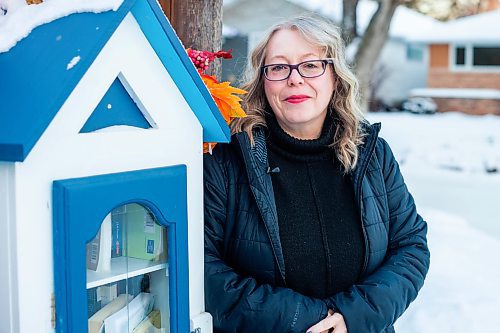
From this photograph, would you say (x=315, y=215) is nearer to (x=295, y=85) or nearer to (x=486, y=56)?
(x=295, y=85)

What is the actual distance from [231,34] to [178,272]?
14.7 metres

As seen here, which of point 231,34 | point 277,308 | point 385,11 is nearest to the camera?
point 277,308

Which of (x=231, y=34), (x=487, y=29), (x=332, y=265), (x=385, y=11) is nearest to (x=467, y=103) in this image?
(x=487, y=29)

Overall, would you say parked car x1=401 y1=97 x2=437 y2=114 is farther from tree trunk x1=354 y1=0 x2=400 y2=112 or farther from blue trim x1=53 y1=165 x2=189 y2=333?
blue trim x1=53 y1=165 x2=189 y2=333

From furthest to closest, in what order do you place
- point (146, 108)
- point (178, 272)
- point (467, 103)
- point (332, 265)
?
point (467, 103) → point (332, 265) → point (178, 272) → point (146, 108)

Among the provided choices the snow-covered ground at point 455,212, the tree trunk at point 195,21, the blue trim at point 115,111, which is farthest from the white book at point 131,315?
the snow-covered ground at point 455,212

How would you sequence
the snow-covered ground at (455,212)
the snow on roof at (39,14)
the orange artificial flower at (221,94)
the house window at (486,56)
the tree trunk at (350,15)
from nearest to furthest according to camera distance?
the snow on roof at (39,14) < the orange artificial flower at (221,94) < the snow-covered ground at (455,212) < the tree trunk at (350,15) < the house window at (486,56)

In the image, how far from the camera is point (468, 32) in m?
20.1

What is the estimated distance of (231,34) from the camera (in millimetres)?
16016

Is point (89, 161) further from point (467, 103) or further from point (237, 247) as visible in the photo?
point (467, 103)

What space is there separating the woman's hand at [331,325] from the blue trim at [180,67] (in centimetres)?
61

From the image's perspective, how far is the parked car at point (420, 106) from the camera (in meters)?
18.8

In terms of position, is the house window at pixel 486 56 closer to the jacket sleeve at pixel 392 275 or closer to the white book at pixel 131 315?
the jacket sleeve at pixel 392 275

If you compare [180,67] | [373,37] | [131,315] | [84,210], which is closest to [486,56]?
[373,37]
